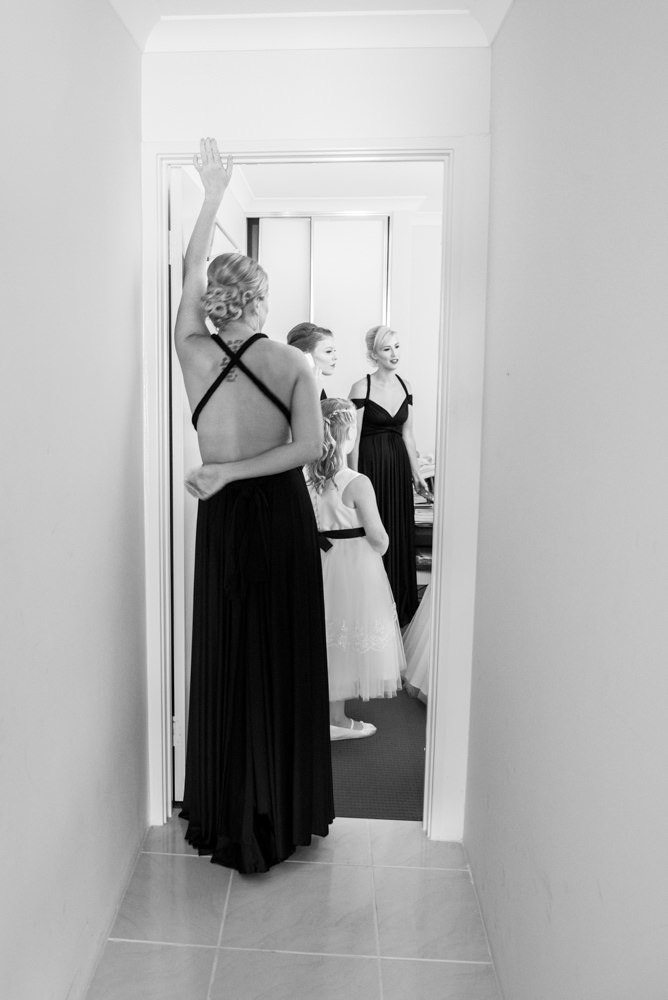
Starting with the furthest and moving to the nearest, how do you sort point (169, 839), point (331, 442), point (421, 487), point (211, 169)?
point (421, 487) → point (331, 442) → point (169, 839) → point (211, 169)

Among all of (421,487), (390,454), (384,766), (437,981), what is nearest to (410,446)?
(390,454)

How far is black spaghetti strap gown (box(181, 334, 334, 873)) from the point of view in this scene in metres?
2.27

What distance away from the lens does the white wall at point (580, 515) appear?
1022 millimetres

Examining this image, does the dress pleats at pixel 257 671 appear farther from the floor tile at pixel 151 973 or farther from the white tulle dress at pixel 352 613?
the white tulle dress at pixel 352 613

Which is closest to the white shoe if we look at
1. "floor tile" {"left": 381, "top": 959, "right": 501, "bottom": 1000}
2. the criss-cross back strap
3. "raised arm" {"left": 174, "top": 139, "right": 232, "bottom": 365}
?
"floor tile" {"left": 381, "top": 959, "right": 501, "bottom": 1000}

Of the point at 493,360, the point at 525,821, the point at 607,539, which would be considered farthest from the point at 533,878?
the point at 493,360

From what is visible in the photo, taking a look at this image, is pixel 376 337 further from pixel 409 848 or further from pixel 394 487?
pixel 409 848

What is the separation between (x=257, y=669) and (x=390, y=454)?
2.11m

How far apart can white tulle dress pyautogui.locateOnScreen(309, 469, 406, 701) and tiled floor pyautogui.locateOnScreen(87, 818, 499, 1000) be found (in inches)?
27.7

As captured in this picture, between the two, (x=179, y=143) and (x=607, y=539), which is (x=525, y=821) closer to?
(x=607, y=539)

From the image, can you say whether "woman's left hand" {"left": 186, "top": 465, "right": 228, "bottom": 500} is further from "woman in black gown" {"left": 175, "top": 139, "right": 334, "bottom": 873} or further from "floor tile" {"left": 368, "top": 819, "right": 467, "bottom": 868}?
"floor tile" {"left": 368, "top": 819, "right": 467, "bottom": 868}

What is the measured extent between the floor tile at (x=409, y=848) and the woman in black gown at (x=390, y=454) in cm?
164

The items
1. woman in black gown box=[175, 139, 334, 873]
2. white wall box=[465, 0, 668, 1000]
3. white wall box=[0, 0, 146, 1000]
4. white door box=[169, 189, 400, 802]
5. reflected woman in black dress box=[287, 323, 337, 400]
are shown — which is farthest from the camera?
white door box=[169, 189, 400, 802]

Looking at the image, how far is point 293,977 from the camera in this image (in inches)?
74.5
